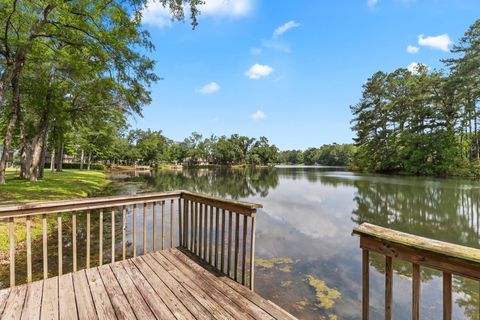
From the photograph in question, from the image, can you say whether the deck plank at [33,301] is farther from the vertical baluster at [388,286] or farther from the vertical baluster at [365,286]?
the vertical baluster at [388,286]

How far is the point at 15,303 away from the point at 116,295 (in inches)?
35.4

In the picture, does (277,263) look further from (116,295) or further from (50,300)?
(50,300)

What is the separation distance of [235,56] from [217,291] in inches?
531

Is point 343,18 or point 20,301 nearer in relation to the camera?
point 20,301

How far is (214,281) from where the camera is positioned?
2.74m

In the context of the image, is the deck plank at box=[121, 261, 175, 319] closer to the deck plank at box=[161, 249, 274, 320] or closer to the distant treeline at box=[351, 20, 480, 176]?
the deck plank at box=[161, 249, 274, 320]

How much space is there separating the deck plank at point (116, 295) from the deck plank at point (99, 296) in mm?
Answer: 35

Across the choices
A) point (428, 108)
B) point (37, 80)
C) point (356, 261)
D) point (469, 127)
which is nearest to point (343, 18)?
point (356, 261)

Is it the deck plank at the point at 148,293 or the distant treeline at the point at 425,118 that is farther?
the distant treeline at the point at 425,118

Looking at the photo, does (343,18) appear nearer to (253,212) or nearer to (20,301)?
(253,212)

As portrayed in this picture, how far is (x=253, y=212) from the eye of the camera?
8.44 feet

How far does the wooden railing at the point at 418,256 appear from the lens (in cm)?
113

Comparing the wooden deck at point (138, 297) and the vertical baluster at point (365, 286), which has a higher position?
the vertical baluster at point (365, 286)

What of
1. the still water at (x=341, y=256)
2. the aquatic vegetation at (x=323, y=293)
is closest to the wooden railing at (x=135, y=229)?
the still water at (x=341, y=256)
